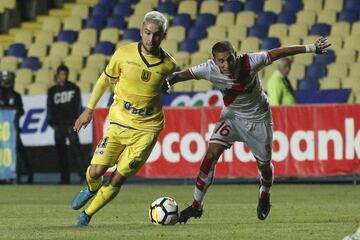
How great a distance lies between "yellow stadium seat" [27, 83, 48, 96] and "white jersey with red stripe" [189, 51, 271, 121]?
12758mm

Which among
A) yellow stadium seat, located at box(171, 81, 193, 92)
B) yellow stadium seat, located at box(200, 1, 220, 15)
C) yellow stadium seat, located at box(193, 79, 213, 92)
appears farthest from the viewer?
yellow stadium seat, located at box(200, 1, 220, 15)

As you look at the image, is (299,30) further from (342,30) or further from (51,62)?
(51,62)

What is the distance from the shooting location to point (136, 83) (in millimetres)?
11109

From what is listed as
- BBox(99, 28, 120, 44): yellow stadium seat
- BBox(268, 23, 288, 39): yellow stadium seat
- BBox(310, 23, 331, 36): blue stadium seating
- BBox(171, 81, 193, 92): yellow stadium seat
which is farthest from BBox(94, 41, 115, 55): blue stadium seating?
BBox(310, 23, 331, 36): blue stadium seating

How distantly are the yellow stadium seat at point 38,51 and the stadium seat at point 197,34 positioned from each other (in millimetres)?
3483

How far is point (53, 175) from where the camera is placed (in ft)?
71.1

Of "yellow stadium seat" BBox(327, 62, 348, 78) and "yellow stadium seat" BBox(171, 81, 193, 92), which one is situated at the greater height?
"yellow stadium seat" BBox(327, 62, 348, 78)

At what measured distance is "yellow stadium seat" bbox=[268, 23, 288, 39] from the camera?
78.6 feet

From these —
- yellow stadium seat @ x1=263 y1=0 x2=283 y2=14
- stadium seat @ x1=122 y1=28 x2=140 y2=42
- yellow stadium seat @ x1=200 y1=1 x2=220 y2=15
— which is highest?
yellow stadium seat @ x1=263 y1=0 x2=283 y2=14

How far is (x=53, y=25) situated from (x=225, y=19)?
454 cm

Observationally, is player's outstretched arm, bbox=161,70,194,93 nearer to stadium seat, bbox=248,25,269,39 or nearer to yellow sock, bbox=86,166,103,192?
yellow sock, bbox=86,166,103,192

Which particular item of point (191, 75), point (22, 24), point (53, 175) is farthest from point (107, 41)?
point (191, 75)

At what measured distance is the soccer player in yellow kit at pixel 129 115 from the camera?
11.0 meters

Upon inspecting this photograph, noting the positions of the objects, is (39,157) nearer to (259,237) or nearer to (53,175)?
(53,175)
